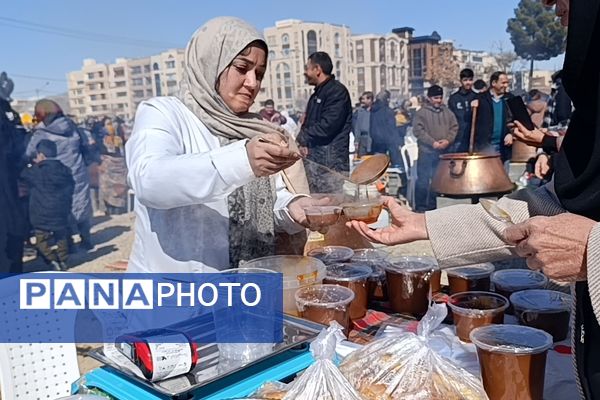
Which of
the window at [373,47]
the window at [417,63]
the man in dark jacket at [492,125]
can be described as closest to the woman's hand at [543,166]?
the man in dark jacket at [492,125]

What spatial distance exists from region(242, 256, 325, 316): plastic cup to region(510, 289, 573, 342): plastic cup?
0.58 meters

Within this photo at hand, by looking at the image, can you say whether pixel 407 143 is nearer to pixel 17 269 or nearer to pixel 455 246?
pixel 17 269

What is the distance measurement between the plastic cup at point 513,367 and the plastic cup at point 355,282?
1.84ft

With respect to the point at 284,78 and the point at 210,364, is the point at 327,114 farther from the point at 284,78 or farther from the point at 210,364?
the point at 284,78

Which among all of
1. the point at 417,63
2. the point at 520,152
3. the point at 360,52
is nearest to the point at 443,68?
the point at 417,63

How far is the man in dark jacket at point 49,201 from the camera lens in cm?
646

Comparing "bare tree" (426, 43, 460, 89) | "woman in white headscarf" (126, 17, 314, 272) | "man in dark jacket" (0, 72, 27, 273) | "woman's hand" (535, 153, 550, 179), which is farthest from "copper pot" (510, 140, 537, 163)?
"bare tree" (426, 43, 460, 89)

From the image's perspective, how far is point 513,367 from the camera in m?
1.14

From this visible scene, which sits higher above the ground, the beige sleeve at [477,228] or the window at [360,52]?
the window at [360,52]

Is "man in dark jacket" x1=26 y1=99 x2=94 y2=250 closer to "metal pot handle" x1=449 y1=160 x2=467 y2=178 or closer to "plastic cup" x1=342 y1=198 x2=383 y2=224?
"metal pot handle" x1=449 y1=160 x2=467 y2=178

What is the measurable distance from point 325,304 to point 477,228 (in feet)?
1.57

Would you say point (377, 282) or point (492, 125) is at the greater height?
point (492, 125)

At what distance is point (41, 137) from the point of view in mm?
6645

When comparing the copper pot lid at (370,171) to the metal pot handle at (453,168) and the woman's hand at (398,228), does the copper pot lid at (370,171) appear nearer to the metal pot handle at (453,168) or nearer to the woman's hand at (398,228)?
the woman's hand at (398,228)
